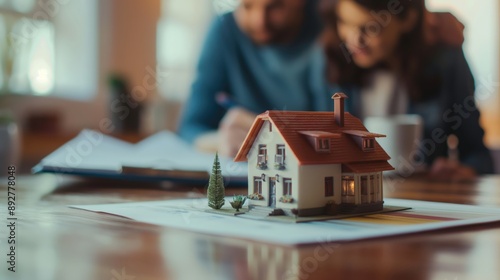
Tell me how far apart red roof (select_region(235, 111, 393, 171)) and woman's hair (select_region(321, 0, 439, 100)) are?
0.99 meters

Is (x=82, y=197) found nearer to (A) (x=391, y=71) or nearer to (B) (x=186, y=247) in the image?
(B) (x=186, y=247)

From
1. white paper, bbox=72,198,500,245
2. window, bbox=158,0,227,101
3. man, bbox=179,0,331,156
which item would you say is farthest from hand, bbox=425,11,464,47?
window, bbox=158,0,227,101

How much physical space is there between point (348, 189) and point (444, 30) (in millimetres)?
1225

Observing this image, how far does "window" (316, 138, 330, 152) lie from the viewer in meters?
0.64

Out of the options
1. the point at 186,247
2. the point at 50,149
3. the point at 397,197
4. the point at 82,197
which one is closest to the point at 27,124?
the point at 50,149

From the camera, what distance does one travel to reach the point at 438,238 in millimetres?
541

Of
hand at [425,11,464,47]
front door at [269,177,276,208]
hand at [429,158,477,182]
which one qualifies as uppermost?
hand at [425,11,464,47]

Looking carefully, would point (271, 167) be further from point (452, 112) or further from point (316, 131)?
point (452, 112)

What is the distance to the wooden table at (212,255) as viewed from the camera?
41 cm

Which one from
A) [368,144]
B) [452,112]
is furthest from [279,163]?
[452,112]

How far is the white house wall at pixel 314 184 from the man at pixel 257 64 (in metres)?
1.31

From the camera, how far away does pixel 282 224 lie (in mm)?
591

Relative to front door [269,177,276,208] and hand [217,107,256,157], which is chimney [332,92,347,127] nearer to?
front door [269,177,276,208]

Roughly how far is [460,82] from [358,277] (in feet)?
4.93
